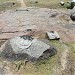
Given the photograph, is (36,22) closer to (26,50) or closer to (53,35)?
(53,35)

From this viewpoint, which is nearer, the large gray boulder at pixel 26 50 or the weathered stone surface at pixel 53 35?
the large gray boulder at pixel 26 50

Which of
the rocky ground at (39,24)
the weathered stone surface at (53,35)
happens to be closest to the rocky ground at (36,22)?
the rocky ground at (39,24)

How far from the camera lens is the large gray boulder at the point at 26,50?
8.24 m

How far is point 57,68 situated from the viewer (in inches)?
318

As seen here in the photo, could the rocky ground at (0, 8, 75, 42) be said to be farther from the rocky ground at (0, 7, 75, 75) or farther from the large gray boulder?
the large gray boulder

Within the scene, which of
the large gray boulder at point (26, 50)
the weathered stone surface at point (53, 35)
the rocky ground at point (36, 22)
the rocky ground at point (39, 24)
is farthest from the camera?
the rocky ground at point (36, 22)

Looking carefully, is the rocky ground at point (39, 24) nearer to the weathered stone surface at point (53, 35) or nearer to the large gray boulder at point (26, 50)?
the weathered stone surface at point (53, 35)

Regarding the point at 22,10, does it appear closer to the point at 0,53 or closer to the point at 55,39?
the point at 55,39

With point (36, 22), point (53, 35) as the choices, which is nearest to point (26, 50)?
point (53, 35)

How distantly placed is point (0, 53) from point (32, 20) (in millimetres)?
3921

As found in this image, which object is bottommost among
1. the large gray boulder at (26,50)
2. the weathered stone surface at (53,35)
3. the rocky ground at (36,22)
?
the rocky ground at (36,22)

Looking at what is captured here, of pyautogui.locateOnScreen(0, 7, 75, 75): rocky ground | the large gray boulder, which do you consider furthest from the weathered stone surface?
the large gray boulder

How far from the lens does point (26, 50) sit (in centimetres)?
832

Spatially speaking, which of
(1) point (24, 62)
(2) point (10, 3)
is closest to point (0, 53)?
(1) point (24, 62)
